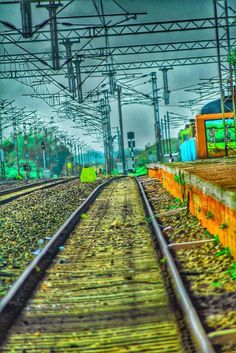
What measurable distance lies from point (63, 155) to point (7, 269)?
372 feet

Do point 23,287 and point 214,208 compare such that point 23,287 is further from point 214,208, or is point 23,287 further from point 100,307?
point 214,208

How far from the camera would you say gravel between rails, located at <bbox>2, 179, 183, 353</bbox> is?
195 inches

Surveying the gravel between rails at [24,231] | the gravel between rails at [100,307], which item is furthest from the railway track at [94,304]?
the gravel between rails at [24,231]

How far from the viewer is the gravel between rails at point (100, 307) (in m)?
4.94

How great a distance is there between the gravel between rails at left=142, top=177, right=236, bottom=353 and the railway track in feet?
0.91

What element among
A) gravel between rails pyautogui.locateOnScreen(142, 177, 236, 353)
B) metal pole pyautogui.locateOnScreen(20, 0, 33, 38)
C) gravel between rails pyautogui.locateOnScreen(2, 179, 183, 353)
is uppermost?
metal pole pyautogui.locateOnScreen(20, 0, 33, 38)

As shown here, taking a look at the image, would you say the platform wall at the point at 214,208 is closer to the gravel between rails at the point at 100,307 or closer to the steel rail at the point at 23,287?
the gravel between rails at the point at 100,307

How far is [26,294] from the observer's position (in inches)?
264

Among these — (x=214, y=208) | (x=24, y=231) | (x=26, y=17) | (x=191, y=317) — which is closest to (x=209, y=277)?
(x=191, y=317)

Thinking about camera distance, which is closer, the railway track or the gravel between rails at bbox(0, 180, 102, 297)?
the railway track

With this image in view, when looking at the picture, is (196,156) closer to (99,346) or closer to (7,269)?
(7,269)

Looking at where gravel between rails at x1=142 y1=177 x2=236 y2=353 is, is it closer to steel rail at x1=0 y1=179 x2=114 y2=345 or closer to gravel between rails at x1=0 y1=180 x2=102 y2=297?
steel rail at x1=0 y1=179 x2=114 y2=345

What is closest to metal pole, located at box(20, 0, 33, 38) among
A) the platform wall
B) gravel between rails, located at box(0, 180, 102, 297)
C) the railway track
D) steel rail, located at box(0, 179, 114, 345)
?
gravel between rails, located at box(0, 180, 102, 297)

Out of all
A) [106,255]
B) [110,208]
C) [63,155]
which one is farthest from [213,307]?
[63,155]
